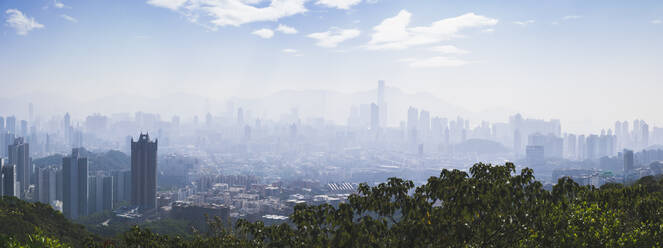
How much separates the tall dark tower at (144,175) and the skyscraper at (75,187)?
11.6 feet

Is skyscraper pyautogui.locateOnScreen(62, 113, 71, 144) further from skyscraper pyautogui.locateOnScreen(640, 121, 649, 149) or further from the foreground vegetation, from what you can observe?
skyscraper pyautogui.locateOnScreen(640, 121, 649, 149)

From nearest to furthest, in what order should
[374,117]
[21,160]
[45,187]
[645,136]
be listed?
[45,187], [21,160], [645,136], [374,117]

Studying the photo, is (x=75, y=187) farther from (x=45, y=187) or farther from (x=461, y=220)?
(x=461, y=220)

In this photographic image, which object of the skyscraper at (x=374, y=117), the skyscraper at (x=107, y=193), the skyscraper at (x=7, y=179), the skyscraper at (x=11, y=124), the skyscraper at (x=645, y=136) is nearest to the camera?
the skyscraper at (x=7, y=179)

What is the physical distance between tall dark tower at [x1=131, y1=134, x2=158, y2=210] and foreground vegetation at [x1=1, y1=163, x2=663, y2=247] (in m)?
29.9

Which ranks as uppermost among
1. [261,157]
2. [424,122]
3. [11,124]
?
[424,122]

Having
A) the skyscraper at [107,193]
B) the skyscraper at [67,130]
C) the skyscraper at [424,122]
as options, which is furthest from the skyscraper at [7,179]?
the skyscraper at [424,122]

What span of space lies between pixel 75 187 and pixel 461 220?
34823 mm

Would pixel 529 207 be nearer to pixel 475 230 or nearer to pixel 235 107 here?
pixel 475 230

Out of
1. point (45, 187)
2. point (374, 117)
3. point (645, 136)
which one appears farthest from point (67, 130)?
point (645, 136)

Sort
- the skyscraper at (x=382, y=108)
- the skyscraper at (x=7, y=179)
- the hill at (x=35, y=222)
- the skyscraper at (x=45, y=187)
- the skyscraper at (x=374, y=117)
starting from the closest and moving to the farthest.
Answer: the hill at (x=35, y=222)
the skyscraper at (x=7, y=179)
the skyscraper at (x=45, y=187)
the skyscraper at (x=374, y=117)
the skyscraper at (x=382, y=108)

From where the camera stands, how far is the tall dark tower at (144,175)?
31.0 metres

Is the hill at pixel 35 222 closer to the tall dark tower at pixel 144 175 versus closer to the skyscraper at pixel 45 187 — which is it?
the tall dark tower at pixel 144 175

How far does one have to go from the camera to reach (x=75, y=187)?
31828 millimetres
